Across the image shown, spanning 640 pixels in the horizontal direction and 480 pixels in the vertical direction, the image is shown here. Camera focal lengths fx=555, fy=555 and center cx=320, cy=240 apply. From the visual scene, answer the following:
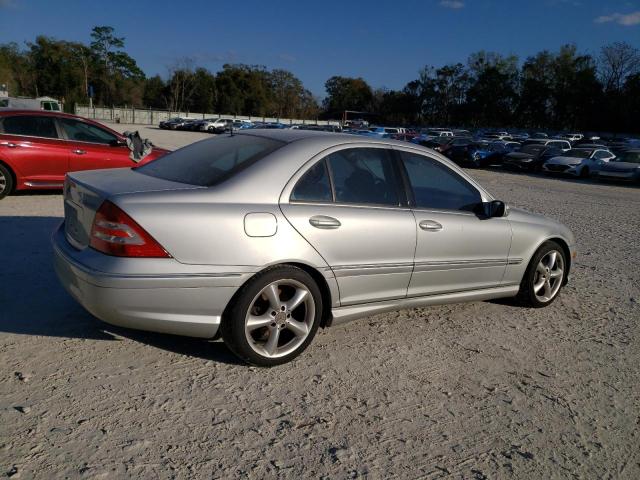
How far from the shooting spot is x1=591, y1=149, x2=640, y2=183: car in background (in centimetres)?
2234

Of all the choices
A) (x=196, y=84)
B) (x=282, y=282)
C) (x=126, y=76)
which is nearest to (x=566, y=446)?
(x=282, y=282)

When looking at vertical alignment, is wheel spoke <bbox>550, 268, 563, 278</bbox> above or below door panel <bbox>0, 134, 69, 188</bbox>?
below

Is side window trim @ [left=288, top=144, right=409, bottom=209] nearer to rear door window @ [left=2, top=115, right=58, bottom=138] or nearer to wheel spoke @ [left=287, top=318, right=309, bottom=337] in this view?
wheel spoke @ [left=287, top=318, right=309, bottom=337]

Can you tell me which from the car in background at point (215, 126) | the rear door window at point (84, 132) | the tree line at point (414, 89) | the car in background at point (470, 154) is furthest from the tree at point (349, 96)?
the rear door window at point (84, 132)

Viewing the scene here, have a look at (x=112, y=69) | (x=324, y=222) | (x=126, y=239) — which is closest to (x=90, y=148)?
(x=126, y=239)

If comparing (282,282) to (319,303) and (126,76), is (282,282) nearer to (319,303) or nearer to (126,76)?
(319,303)

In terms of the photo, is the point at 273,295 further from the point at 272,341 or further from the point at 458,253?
the point at 458,253

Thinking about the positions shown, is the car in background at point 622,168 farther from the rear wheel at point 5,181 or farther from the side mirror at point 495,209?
the rear wheel at point 5,181

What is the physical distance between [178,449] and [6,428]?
→ 86 centimetres

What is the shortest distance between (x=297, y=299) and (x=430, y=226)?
123cm

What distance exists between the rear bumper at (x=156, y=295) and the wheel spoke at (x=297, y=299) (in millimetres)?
383

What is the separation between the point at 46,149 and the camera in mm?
8641

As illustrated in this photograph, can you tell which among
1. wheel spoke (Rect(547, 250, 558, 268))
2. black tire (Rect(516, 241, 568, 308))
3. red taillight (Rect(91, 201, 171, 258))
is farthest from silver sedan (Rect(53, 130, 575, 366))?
wheel spoke (Rect(547, 250, 558, 268))

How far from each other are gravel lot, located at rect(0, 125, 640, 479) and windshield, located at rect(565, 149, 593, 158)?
22.7 meters
